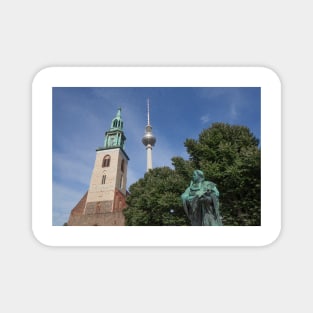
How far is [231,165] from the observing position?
7.45 metres

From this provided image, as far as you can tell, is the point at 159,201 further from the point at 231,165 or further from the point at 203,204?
the point at 203,204

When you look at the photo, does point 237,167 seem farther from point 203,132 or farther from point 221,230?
point 221,230

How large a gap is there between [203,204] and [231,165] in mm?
2886

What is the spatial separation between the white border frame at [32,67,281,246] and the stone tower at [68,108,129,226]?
1409 millimetres

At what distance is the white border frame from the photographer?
4457 mm

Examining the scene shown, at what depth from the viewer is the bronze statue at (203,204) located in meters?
4.73
